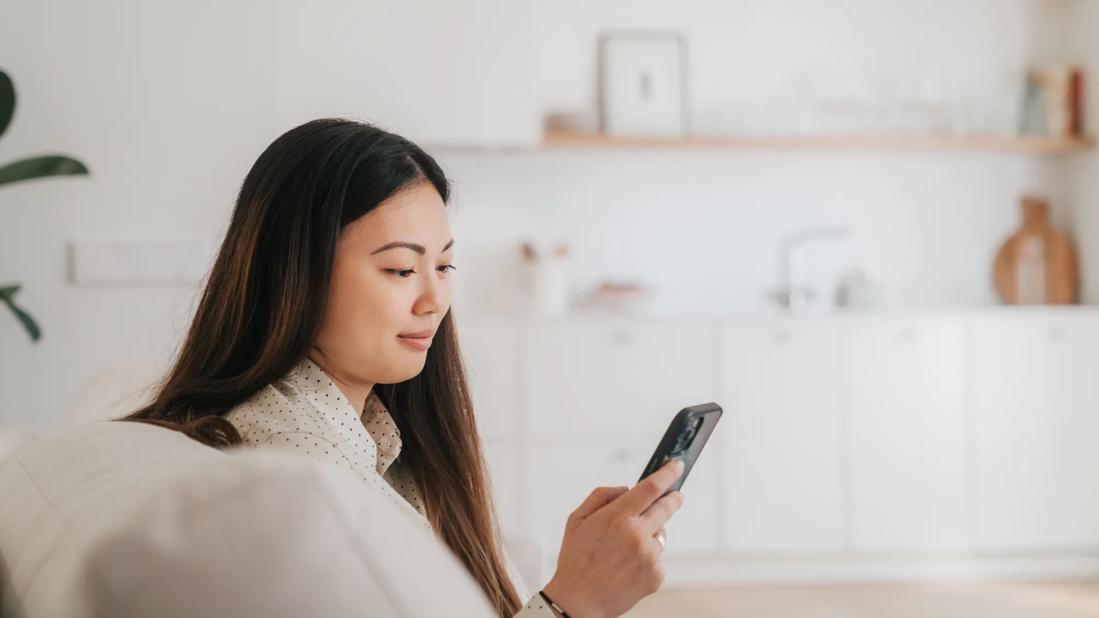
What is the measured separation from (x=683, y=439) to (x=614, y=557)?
24cm

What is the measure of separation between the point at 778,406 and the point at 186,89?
2355 mm

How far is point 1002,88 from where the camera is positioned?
167 inches

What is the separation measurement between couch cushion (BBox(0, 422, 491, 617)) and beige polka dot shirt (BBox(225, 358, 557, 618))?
427 millimetres

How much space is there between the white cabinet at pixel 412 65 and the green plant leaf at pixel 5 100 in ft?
2.75

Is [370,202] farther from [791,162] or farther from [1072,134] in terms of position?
[1072,134]

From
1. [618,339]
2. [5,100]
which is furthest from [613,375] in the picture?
[5,100]

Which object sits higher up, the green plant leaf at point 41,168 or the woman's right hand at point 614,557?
the green plant leaf at point 41,168

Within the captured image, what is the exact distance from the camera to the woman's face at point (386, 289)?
110 centimetres

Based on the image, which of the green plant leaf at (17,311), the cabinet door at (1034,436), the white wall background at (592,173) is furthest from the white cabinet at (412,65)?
the cabinet door at (1034,436)

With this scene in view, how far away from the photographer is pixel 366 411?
133 centimetres

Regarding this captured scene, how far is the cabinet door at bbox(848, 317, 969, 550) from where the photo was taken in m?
3.70

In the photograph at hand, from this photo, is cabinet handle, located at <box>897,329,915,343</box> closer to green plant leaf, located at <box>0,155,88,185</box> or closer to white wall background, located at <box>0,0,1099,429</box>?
white wall background, located at <box>0,0,1099,429</box>

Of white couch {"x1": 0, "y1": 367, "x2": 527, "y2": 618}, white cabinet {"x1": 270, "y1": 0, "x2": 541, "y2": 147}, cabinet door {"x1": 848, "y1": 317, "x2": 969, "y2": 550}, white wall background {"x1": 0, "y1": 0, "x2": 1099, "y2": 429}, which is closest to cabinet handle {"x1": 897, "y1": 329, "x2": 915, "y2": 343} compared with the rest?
cabinet door {"x1": 848, "y1": 317, "x2": 969, "y2": 550}

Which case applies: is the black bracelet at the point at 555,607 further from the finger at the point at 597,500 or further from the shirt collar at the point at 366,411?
the shirt collar at the point at 366,411
